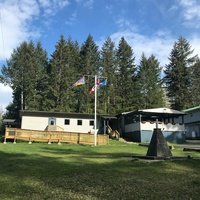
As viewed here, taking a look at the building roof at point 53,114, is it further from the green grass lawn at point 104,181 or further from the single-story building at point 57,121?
the green grass lawn at point 104,181

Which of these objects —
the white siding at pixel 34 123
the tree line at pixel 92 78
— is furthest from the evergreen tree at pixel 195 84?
the white siding at pixel 34 123

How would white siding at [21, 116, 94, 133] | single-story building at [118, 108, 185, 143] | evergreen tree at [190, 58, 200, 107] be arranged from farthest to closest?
evergreen tree at [190, 58, 200, 107], white siding at [21, 116, 94, 133], single-story building at [118, 108, 185, 143]

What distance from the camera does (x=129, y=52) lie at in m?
68.7

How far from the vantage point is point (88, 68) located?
6550 centimetres

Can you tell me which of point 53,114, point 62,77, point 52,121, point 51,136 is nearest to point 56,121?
point 52,121

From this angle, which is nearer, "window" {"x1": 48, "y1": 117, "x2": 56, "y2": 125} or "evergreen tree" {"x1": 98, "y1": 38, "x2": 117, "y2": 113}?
"window" {"x1": 48, "y1": 117, "x2": 56, "y2": 125}

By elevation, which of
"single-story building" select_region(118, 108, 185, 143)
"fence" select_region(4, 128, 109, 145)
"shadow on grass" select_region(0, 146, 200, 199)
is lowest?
"shadow on grass" select_region(0, 146, 200, 199)

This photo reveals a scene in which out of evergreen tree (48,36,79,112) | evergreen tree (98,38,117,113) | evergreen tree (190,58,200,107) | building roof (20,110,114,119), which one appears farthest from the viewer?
evergreen tree (190,58,200,107)

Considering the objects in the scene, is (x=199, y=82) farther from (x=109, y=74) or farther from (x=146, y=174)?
(x=146, y=174)

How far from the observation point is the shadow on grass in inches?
367

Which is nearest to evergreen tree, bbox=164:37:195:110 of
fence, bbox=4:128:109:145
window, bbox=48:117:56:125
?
window, bbox=48:117:56:125

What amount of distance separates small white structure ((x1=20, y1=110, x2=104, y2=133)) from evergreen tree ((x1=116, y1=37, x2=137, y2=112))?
16.4 m

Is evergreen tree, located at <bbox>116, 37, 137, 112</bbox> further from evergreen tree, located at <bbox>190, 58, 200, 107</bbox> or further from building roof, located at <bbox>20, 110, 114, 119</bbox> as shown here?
building roof, located at <bbox>20, 110, 114, 119</bbox>

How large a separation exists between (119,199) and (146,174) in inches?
128
